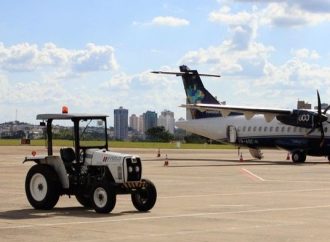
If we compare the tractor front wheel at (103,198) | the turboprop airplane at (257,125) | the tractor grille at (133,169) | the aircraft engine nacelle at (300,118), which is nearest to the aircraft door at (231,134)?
the turboprop airplane at (257,125)

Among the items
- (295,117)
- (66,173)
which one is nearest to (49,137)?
(66,173)

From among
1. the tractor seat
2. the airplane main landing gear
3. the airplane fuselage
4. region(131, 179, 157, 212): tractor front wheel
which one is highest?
the airplane fuselage

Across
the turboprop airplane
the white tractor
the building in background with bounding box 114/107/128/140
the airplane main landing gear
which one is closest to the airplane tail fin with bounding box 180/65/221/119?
the turboprop airplane

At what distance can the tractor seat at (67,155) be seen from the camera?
16844 mm

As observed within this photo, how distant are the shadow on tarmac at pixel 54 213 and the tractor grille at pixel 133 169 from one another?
0.81 meters

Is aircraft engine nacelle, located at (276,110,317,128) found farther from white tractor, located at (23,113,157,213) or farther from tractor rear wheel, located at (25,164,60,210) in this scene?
tractor rear wheel, located at (25,164,60,210)

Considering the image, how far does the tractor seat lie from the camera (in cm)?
1684

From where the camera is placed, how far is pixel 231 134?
173 ft

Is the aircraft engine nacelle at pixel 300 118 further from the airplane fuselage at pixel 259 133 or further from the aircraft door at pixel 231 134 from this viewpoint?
the aircraft door at pixel 231 134

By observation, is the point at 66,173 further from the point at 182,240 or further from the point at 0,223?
the point at 182,240

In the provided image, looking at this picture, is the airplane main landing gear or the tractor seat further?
the airplane main landing gear

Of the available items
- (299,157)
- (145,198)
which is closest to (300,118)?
(299,157)

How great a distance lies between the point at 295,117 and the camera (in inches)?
1857

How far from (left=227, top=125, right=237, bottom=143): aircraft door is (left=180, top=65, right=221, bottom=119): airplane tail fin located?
3.74 meters
